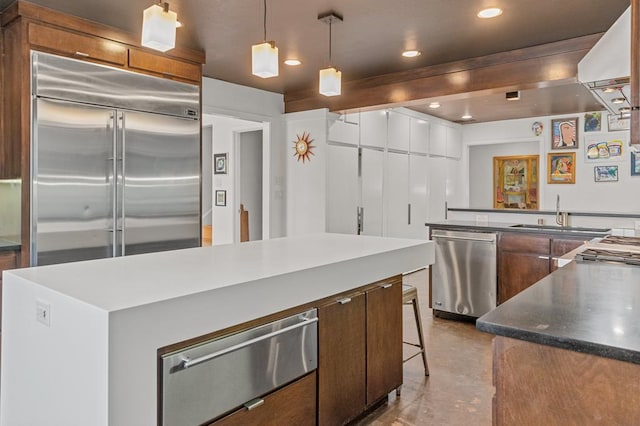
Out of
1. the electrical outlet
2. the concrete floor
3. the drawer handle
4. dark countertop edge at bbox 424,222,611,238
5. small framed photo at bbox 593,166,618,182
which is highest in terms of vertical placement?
small framed photo at bbox 593,166,618,182

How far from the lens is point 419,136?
7000 millimetres

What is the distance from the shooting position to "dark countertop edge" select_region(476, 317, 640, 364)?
984mm

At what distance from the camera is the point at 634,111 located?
4.24 feet

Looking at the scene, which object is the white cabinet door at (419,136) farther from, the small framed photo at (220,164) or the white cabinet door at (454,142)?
the small framed photo at (220,164)

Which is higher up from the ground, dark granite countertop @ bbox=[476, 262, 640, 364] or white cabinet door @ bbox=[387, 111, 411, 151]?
white cabinet door @ bbox=[387, 111, 411, 151]

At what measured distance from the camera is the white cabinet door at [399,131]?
20.8ft

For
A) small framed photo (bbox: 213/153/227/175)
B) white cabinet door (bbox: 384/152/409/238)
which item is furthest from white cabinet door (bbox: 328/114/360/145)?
small framed photo (bbox: 213/153/227/175)

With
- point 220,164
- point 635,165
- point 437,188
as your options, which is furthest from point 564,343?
point 635,165

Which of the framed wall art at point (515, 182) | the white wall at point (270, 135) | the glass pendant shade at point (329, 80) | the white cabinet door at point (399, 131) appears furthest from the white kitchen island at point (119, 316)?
the framed wall art at point (515, 182)

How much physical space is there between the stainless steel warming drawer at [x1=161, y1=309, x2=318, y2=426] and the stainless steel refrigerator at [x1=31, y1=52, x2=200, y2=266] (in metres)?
2.12

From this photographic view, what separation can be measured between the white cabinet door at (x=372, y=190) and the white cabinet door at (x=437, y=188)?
5.03 ft

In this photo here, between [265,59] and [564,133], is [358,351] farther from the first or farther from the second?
[564,133]

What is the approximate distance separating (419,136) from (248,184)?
9.24ft

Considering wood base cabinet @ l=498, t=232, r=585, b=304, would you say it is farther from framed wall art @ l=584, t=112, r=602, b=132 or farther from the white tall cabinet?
framed wall art @ l=584, t=112, r=602, b=132
